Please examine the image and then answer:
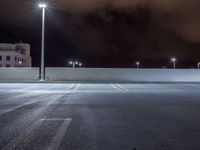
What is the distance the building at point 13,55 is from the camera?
401ft

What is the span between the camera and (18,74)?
2226 inches

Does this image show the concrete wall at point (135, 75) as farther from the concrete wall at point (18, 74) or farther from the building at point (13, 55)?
the building at point (13, 55)

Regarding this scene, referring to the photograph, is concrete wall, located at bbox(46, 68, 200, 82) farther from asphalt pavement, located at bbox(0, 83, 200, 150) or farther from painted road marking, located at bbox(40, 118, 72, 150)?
painted road marking, located at bbox(40, 118, 72, 150)

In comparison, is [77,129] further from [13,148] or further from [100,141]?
[13,148]

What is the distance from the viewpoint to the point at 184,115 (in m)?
13.1

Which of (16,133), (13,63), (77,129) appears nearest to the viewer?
(16,133)

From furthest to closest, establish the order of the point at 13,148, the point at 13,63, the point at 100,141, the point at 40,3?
the point at 13,63 < the point at 40,3 < the point at 100,141 < the point at 13,148

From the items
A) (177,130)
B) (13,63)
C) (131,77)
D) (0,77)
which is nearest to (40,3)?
(0,77)

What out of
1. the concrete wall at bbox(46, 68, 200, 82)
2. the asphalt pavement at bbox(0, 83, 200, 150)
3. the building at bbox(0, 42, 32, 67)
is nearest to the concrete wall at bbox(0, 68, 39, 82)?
the concrete wall at bbox(46, 68, 200, 82)

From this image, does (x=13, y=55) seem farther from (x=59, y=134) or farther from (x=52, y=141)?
(x=52, y=141)

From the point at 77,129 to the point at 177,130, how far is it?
260cm

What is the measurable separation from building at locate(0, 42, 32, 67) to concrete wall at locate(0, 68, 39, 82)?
66.5 meters

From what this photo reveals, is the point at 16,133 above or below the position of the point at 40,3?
below

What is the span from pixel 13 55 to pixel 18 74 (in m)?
67.8
